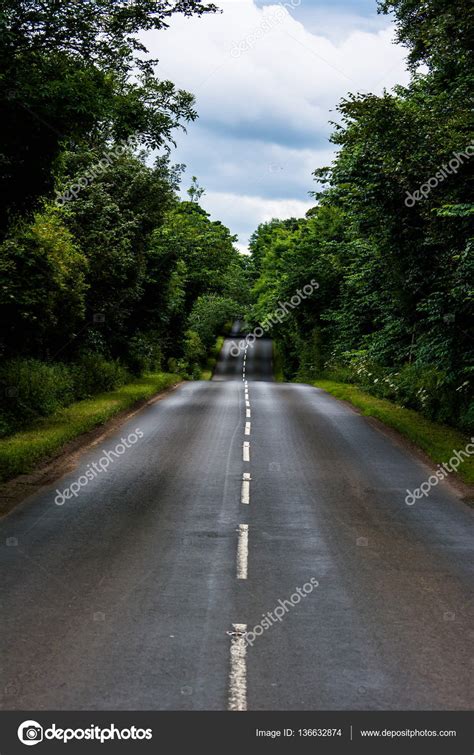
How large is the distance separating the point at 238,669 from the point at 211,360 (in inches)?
2770

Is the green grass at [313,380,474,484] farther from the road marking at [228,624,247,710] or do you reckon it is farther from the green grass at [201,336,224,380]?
the green grass at [201,336,224,380]

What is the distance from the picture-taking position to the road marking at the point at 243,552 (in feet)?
29.1

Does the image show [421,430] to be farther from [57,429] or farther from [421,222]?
[57,429]

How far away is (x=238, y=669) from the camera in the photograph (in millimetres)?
6078

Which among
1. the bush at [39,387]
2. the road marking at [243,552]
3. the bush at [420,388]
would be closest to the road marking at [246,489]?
the road marking at [243,552]

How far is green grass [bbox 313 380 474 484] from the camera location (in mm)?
17258

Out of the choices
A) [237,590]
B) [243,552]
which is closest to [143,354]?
[243,552]

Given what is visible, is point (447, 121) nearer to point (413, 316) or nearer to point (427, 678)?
point (413, 316)

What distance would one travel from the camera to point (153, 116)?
1375 cm

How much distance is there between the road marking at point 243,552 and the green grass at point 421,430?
6352mm
